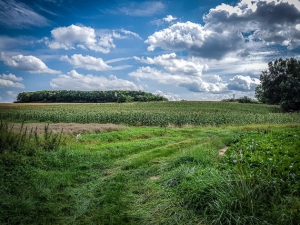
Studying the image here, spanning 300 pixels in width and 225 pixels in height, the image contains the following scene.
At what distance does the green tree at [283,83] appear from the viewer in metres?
45.0

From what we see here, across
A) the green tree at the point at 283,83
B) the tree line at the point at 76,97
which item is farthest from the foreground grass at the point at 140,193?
the tree line at the point at 76,97

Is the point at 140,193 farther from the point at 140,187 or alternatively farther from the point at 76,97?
the point at 76,97

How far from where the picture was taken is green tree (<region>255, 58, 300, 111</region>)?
4498 centimetres

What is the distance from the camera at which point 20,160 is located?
7473 mm

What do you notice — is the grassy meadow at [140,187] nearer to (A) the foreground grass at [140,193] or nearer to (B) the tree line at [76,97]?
(A) the foreground grass at [140,193]

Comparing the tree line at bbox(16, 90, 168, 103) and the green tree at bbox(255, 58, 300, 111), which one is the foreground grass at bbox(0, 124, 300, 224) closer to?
the green tree at bbox(255, 58, 300, 111)

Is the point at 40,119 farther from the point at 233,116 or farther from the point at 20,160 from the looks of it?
the point at 233,116

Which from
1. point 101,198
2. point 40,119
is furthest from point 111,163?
point 40,119

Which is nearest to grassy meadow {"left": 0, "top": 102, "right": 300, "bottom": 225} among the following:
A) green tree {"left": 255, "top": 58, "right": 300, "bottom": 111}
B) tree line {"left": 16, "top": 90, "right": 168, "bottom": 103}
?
green tree {"left": 255, "top": 58, "right": 300, "bottom": 111}

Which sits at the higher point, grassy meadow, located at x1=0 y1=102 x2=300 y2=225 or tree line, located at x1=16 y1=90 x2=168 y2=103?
tree line, located at x1=16 y1=90 x2=168 y2=103

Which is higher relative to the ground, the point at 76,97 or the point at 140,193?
the point at 76,97

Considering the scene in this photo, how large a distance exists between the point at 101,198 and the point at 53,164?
3.65 m

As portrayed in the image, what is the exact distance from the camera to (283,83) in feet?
149

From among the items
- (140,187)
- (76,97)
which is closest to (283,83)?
(140,187)
